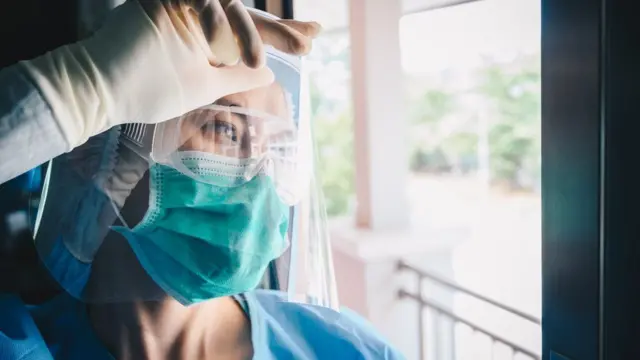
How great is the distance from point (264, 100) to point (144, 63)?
0.24 meters

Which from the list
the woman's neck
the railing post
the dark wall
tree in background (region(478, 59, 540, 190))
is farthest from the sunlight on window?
the dark wall

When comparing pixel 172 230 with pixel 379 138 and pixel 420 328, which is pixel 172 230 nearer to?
pixel 379 138

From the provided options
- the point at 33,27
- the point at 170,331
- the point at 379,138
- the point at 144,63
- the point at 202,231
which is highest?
the point at 33,27

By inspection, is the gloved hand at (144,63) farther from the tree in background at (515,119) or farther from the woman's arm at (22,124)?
the tree in background at (515,119)

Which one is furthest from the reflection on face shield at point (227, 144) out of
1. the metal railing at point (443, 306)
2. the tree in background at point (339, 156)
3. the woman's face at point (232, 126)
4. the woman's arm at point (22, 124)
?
the tree in background at point (339, 156)

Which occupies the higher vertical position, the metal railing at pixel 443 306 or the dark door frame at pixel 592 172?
the dark door frame at pixel 592 172

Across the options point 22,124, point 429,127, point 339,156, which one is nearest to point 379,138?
point 339,156

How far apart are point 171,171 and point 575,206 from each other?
1.68 feet

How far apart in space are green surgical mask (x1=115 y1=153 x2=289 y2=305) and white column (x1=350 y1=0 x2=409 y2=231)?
91 centimetres

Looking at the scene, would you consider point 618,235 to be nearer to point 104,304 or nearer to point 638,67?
point 638,67

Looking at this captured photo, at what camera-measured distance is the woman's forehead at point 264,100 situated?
77 cm

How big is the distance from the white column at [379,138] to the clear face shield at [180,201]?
813 mm

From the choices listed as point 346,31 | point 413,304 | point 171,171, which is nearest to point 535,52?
point 171,171

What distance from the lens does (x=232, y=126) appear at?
775mm
